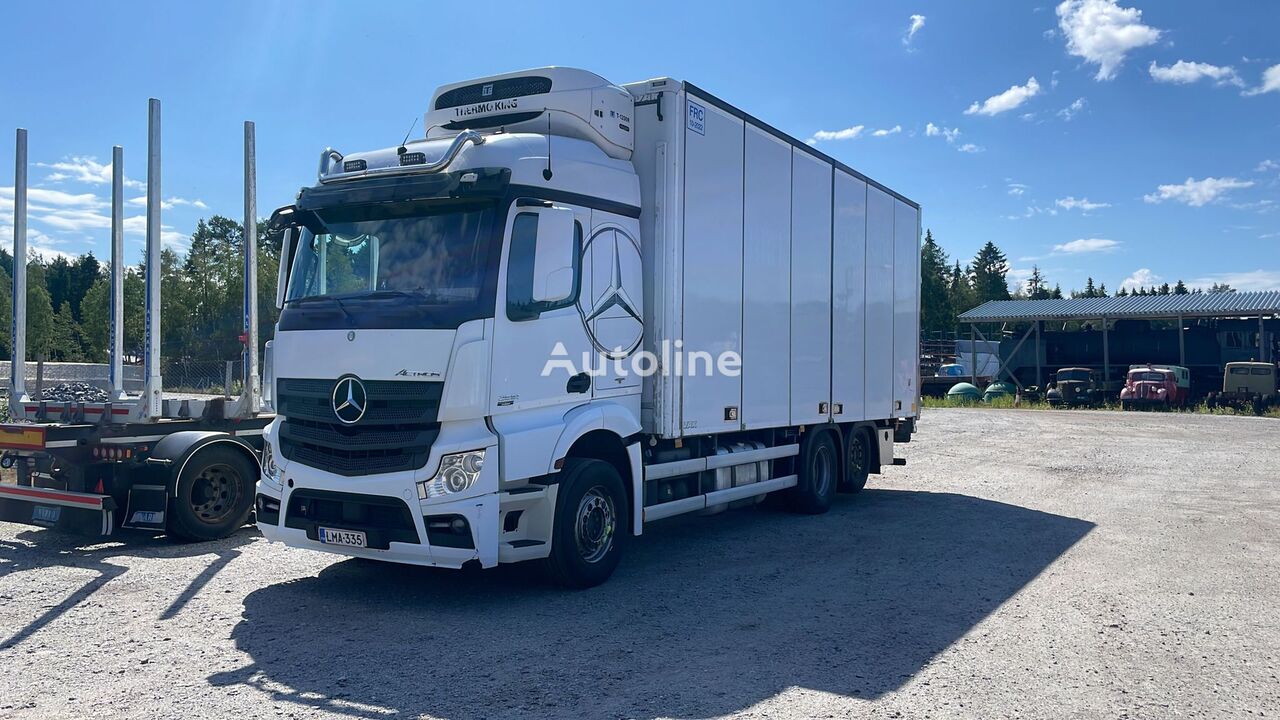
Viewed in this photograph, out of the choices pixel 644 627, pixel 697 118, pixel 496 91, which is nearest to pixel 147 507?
pixel 496 91

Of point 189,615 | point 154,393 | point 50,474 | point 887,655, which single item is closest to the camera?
point 887,655

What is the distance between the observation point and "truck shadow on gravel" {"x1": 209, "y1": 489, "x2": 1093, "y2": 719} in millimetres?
5012

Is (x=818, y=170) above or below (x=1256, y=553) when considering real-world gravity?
above

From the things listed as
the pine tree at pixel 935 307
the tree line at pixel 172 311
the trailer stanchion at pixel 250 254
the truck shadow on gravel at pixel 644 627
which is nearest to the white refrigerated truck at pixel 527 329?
the truck shadow on gravel at pixel 644 627

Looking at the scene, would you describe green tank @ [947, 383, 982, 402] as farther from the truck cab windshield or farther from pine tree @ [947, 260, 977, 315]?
pine tree @ [947, 260, 977, 315]

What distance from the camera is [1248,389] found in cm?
3388

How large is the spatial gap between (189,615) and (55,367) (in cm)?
1471

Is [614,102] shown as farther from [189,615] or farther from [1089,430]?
[1089,430]

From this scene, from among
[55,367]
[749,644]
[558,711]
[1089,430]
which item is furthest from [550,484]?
[1089,430]

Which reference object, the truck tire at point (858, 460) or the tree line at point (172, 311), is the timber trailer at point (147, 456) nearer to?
the truck tire at point (858, 460)

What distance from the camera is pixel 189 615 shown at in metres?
6.47
